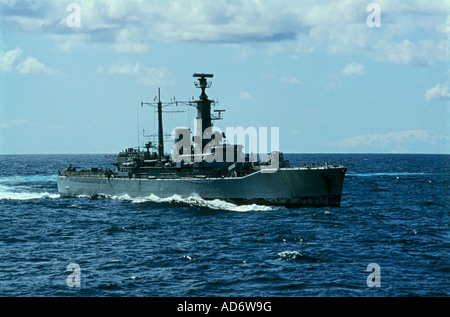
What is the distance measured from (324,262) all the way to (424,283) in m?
5.49

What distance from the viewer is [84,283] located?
25172mm

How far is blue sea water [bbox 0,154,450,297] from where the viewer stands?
24562mm

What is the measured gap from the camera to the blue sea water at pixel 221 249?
80.6 feet

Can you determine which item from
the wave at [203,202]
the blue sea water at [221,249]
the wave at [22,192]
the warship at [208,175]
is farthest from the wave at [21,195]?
the wave at [203,202]

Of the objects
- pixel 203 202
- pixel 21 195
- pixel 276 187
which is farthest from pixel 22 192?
pixel 276 187

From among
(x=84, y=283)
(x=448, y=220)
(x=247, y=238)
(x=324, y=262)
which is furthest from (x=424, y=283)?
(x=448, y=220)

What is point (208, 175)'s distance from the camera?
5197cm

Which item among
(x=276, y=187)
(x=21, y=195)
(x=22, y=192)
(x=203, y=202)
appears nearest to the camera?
(x=276, y=187)

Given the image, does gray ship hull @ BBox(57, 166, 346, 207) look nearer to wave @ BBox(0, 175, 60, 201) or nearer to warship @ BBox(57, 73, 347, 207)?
warship @ BBox(57, 73, 347, 207)

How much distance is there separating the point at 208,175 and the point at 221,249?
19.8m

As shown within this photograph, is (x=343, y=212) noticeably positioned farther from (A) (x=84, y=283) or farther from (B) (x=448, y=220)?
(A) (x=84, y=283)

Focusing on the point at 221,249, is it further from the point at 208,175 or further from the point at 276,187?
the point at 208,175

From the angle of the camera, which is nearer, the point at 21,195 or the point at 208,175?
the point at 208,175

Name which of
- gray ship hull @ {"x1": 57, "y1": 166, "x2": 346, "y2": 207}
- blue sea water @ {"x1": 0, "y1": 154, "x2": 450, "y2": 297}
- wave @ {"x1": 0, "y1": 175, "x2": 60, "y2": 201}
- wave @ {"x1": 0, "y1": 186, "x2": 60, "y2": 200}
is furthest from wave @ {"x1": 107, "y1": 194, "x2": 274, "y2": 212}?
wave @ {"x1": 0, "y1": 175, "x2": 60, "y2": 201}
